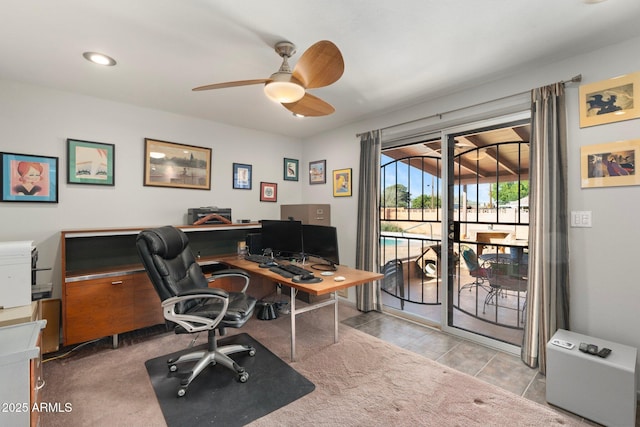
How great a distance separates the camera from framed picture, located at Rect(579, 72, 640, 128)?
6.48 feet

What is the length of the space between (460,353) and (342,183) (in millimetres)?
2447

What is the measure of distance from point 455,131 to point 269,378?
9.55 ft

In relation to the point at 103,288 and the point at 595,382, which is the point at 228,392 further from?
the point at 595,382

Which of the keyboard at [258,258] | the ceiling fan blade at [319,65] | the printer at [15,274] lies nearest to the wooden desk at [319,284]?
the keyboard at [258,258]

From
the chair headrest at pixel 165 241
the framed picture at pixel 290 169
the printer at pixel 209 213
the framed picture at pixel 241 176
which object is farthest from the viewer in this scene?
the framed picture at pixel 290 169

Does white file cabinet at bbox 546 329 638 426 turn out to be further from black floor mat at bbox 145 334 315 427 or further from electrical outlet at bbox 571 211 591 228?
black floor mat at bbox 145 334 315 427

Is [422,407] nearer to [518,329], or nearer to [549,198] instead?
[518,329]

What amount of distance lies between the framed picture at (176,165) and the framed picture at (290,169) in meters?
1.25

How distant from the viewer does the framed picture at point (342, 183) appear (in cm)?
398

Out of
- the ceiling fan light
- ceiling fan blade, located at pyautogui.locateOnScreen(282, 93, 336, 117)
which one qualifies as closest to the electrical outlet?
ceiling fan blade, located at pyautogui.locateOnScreen(282, 93, 336, 117)

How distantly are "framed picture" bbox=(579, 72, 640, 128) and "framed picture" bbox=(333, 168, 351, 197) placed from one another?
7.97ft

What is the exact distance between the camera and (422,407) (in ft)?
6.25

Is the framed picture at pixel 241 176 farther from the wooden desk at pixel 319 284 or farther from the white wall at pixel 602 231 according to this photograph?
the white wall at pixel 602 231

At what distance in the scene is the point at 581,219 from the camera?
219cm
